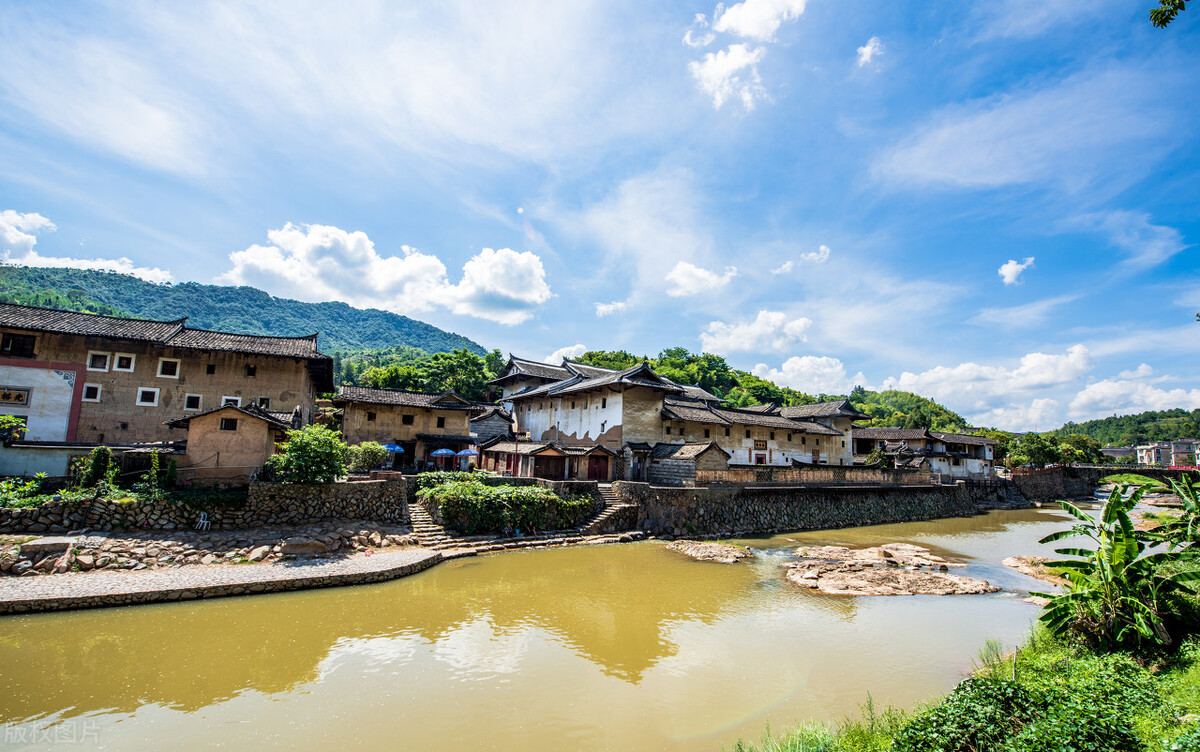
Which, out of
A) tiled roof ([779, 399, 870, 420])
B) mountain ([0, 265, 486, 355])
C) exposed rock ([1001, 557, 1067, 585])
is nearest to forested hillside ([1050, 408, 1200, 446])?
tiled roof ([779, 399, 870, 420])

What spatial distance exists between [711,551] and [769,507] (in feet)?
27.6

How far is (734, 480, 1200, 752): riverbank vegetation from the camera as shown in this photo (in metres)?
5.60

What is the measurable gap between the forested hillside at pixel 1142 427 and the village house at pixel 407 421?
132 metres

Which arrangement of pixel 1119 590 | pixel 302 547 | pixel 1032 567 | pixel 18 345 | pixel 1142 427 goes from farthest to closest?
pixel 1142 427 → pixel 18 345 → pixel 1032 567 → pixel 302 547 → pixel 1119 590

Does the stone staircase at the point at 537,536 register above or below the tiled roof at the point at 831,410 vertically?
below

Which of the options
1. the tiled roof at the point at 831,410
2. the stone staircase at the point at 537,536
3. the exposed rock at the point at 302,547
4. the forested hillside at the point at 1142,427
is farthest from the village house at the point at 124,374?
the forested hillside at the point at 1142,427

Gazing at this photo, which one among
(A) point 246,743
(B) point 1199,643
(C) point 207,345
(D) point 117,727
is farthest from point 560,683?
(C) point 207,345

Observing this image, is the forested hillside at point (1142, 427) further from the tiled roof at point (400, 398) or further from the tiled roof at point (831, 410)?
the tiled roof at point (400, 398)

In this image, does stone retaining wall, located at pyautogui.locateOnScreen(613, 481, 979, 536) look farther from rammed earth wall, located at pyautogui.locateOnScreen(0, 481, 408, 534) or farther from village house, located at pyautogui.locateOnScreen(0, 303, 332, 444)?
village house, located at pyautogui.locateOnScreen(0, 303, 332, 444)

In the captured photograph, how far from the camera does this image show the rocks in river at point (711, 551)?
2058cm

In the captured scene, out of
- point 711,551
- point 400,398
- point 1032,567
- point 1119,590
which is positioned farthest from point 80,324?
point 1032,567

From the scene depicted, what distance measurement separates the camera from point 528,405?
1688 inches

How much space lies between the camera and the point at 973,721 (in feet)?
19.3

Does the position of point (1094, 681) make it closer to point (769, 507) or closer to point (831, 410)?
point (769, 507)
